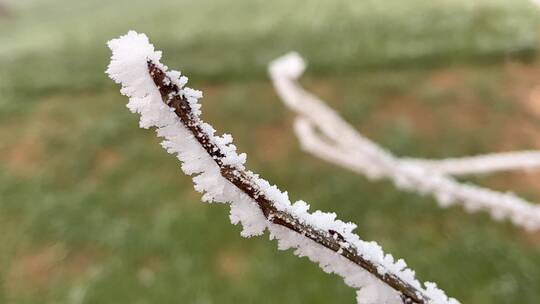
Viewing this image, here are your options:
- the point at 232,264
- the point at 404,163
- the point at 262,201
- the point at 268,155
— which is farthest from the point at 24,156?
the point at 262,201

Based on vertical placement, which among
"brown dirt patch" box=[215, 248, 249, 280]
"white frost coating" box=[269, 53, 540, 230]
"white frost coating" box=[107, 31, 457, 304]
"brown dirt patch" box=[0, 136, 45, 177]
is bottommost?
"white frost coating" box=[107, 31, 457, 304]

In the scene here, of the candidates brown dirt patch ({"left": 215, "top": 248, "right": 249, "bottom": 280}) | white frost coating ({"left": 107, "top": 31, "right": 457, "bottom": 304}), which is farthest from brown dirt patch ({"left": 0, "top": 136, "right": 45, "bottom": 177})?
white frost coating ({"left": 107, "top": 31, "right": 457, "bottom": 304})

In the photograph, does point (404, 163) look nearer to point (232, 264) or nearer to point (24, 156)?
point (232, 264)

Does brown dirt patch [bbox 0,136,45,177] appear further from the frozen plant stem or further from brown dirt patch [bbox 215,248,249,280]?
the frozen plant stem

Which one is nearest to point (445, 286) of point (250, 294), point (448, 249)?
point (448, 249)

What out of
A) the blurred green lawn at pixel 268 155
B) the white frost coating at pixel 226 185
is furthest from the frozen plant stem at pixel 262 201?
the blurred green lawn at pixel 268 155

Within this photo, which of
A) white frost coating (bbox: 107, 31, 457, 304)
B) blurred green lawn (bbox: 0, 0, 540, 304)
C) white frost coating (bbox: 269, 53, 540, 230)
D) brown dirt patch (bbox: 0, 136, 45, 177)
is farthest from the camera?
brown dirt patch (bbox: 0, 136, 45, 177)

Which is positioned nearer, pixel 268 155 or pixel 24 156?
pixel 268 155

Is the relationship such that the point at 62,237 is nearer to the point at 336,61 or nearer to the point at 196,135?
the point at 336,61
